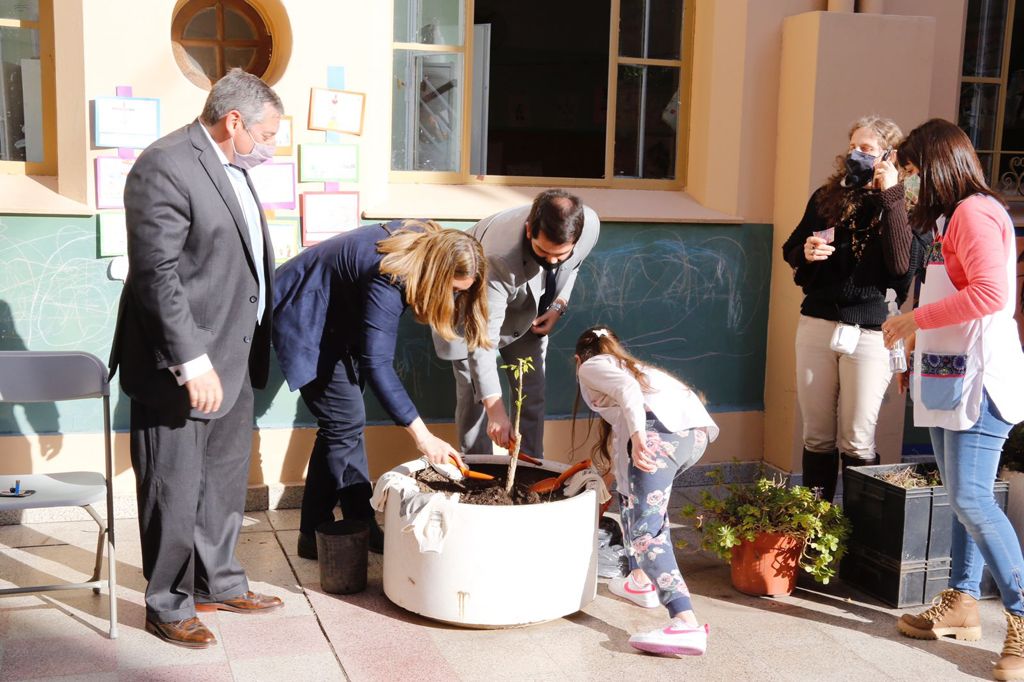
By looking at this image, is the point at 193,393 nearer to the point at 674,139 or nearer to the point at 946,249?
the point at 946,249

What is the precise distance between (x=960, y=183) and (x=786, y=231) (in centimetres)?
232

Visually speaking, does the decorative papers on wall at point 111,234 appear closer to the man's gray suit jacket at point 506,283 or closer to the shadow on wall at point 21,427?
the shadow on wall at point 21,427

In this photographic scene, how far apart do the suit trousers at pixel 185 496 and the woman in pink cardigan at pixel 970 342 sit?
8.51 feet

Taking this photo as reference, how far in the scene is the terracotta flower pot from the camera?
4.61 metres

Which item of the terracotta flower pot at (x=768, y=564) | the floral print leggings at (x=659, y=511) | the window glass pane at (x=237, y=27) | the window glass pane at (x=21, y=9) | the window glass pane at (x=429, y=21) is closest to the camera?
the floral print leggings at (x=659, y=511)

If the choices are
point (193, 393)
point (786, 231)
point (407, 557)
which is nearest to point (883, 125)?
Result: point (786, 231)

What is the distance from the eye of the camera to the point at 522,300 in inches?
197

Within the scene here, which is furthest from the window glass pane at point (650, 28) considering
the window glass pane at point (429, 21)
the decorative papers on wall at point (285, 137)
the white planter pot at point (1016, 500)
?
the white planter pot at point (1016, 500)

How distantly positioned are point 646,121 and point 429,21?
143 centimetres

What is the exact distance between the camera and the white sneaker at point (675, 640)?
13.2 ft

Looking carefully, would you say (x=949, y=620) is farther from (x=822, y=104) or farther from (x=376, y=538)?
(x=822, y=104)

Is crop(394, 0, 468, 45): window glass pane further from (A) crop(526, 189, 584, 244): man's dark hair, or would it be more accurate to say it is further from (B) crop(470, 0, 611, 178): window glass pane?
(A) crop(526, 189, 584, 244): man's dark hair

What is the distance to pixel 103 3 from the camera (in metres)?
5.11

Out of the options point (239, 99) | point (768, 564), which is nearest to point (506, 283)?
point (239, 99)
